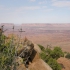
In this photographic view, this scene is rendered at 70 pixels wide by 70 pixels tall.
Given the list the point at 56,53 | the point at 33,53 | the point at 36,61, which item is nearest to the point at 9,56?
the point at 36,61

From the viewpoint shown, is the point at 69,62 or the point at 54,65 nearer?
the point at 54,65

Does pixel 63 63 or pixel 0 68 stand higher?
pixel 0 68

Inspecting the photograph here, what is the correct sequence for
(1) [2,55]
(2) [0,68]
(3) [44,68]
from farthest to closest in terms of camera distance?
(3) [44,68] < (1) [2,55] < (2) [0,68]

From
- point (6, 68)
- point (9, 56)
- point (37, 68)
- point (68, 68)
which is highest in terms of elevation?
point (9, 56)

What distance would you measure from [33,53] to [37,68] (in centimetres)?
310

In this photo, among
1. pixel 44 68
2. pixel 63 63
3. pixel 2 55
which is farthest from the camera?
pixel 63 63

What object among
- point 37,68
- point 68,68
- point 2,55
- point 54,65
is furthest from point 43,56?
point 2,55

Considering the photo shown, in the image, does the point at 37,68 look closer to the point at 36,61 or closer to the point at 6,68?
the point at 36,61

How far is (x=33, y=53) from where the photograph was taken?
2011 cm

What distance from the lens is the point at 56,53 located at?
32562mm

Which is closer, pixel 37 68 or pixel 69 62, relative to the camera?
pixel 37 68

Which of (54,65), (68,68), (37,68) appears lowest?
(68,68)

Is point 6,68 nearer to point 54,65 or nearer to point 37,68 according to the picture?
point 37,68

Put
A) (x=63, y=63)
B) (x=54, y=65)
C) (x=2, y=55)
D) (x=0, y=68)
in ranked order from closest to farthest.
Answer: (x=0, y=68) < (x=2, y=55) < (x=54, y=65) < (x=63, y=63)
